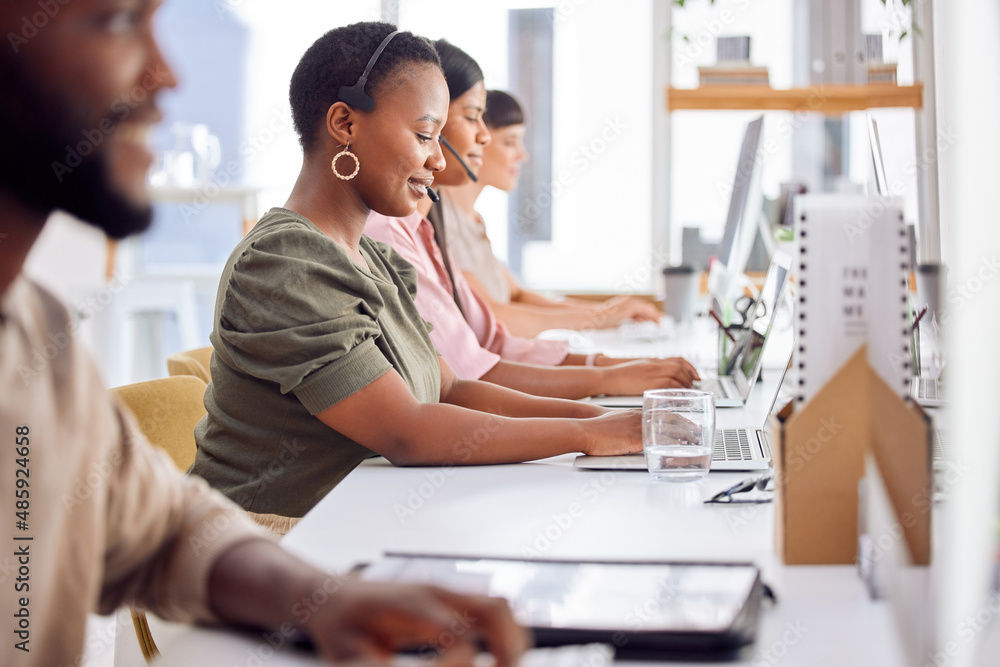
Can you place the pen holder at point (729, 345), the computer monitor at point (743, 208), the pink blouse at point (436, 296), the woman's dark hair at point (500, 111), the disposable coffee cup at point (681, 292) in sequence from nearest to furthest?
the pink blouse at point (436, 296)
the pen holder at point (729, 345)
the computer monitor at point (743, 208)
the woman's dark hair at point (500, 111)
the disposable coffee cup at point (681, 292)

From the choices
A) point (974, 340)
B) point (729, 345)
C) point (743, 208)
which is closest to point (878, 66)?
point (743, 208)

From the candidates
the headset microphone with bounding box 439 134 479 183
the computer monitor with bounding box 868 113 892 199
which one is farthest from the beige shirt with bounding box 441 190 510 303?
the computer monitor with bounding box 868 113 892 199

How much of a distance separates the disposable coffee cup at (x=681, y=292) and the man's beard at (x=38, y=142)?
2411 mm

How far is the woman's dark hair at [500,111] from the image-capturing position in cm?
263

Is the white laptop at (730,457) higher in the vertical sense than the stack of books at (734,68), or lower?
lower

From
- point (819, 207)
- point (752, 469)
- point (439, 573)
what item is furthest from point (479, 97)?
point (439, 573)

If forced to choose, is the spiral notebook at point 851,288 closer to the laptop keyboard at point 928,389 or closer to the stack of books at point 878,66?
the laptop keyboard at point 928,389

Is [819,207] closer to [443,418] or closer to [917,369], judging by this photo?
[443,418]

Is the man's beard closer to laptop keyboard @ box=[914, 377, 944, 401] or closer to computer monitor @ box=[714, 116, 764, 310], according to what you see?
laptop keyboard @ box=[914, 377, 944, 401]

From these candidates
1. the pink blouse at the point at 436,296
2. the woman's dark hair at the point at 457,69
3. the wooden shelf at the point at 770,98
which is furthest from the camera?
the wooden shelf at the point at 770,98

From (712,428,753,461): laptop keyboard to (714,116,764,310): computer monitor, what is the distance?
802 millimetres

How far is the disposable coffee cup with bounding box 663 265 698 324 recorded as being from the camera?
284cm

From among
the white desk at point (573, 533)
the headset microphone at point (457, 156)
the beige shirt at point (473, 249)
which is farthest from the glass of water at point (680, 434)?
the beige shirt at point (473, 249)

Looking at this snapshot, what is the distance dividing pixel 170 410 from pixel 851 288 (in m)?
0.97
